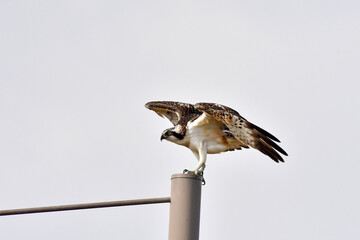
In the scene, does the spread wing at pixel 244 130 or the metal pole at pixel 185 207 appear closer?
the metal pole at pixel 185 207

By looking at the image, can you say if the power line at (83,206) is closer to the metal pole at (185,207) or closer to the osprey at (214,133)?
the metal pole at (185,207)

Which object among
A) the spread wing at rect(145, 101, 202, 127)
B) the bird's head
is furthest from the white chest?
the spread wing at rect(145, 101, 202, 127)

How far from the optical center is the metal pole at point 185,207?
5.11 metres

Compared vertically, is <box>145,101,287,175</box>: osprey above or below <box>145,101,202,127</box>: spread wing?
below

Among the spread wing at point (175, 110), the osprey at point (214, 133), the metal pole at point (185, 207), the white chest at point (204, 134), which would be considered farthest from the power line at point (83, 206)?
the spread wing at point (175, 110)

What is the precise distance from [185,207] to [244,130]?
4.64 m

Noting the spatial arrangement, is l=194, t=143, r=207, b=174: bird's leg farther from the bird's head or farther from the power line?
the power line

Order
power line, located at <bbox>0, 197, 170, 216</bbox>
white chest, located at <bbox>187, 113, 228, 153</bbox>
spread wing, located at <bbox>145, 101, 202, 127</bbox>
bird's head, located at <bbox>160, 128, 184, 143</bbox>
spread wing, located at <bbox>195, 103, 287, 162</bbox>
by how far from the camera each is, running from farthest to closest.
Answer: spread wing, located at <bbox>145, 101, 202, 127</bbox> → bird's head, located at <bbox>160, 128, 184, 143</bbox> → white chest, located at <bbox>187, 113, 228, 153</bbox> → spread wing, located at <bbox>195, 103, 287, 162</bbox> → power line, located at <bbox>0, 197, 170, 216</bbox>

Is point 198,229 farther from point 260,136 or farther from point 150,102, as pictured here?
point 150,102

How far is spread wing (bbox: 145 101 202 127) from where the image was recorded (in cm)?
1090

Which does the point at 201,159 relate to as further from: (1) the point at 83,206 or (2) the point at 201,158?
(1) the point at 83,206

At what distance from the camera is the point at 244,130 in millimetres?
9711

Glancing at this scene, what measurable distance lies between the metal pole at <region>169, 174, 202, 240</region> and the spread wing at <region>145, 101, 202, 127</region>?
5.37 metres

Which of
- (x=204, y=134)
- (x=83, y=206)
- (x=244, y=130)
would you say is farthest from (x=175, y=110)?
(x=83, y=206)
